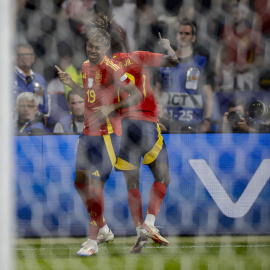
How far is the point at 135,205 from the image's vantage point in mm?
1714

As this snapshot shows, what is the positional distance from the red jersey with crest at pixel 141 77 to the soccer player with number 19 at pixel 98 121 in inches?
1.1

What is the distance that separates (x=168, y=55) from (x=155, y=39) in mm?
114

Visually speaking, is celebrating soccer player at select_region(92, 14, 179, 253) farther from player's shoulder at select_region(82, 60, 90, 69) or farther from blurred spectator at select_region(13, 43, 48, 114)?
blurred spectator at select_region(13, 43, 48, 114)

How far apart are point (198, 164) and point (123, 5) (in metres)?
0.78

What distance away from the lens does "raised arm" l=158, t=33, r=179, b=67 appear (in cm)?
166

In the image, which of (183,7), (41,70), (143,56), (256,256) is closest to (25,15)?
(41,70)

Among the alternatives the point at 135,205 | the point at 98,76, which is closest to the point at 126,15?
the point at 98,76

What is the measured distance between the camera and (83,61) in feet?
5.41

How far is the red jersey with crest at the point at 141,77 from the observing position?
1.65m

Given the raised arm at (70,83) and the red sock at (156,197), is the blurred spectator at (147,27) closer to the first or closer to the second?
the raised arm at (70,83)

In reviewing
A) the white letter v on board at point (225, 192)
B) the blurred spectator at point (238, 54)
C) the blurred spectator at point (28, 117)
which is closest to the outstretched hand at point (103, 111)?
the blurred spectator at point (28, 117)

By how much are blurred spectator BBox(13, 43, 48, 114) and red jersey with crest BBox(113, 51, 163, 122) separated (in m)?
0.40

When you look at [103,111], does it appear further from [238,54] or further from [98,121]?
[238,54]

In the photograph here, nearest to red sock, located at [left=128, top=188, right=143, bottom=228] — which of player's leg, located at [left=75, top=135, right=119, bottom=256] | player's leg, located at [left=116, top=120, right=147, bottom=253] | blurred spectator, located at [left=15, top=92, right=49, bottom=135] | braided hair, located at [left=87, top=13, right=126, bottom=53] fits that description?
player's leg, located at [left=116, top=120, right=147, bottom=253]
